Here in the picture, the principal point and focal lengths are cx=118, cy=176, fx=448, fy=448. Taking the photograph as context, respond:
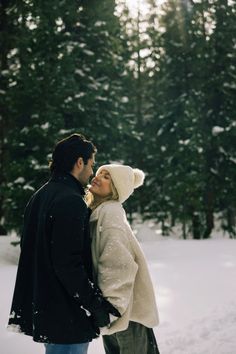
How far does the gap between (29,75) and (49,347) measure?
12.7 meters

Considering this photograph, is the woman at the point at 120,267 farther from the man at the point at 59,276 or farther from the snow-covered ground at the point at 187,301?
the snow-covered ground at the point at 187,301

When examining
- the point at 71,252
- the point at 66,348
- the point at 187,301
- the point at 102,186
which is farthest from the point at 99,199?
the point at 187,301

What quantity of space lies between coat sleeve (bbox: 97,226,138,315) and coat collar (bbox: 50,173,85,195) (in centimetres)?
38

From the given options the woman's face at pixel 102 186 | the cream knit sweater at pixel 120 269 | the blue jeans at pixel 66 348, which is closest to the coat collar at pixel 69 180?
the cream knit sweater at pixel 120 269

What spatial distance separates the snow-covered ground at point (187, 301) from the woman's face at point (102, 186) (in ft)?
9.89

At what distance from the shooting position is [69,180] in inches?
124

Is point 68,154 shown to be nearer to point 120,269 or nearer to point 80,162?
point 80,162

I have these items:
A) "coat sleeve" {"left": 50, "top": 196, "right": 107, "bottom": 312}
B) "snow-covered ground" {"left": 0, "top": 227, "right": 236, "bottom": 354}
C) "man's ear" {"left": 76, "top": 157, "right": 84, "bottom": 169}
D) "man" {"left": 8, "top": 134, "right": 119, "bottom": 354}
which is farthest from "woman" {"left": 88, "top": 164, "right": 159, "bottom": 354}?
"snow-covered ground" {"left": 0, "top": 227, "right": 236, "bottom": 354}

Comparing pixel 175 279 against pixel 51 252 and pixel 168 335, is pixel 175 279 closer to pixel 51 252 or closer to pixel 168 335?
pixel 168 335

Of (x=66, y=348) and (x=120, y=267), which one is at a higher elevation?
(x=120, y=267)

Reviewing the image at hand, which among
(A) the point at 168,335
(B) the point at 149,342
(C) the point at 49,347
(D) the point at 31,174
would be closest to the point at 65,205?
(C) the point at 49,347

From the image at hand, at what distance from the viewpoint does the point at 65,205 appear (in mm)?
2926

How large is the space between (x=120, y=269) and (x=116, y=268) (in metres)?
0.03

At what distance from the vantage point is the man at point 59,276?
2889 mm
